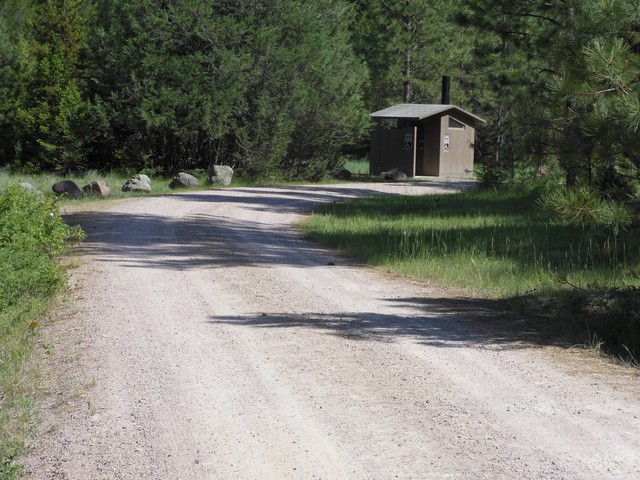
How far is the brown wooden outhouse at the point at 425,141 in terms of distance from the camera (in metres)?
37.5

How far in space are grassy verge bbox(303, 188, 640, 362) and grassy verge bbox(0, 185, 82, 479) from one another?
5054 mm

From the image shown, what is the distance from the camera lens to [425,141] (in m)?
38.3

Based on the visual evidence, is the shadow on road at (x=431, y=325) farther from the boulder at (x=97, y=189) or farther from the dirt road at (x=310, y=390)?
the boulder at (x=97, y=189)

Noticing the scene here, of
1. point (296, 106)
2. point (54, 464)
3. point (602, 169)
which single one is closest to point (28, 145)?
point (296, 106)

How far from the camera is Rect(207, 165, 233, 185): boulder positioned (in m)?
30.6

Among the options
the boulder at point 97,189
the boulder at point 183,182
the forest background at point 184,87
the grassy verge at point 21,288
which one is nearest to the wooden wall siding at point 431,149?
the forest background at point 184,87

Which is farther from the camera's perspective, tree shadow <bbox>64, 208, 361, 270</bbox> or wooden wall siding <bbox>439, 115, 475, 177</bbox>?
wooden wall siding <bbox>439, 115, 475, 177</bbox>

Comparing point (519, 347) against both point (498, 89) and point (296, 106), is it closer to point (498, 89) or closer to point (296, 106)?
point (498, 89)

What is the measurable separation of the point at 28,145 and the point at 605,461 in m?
31.7

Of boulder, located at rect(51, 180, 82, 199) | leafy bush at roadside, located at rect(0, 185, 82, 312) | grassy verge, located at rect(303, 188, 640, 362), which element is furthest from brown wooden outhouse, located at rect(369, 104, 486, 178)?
leafy bush at roadside, located at rect(0, 185, 82, 312)

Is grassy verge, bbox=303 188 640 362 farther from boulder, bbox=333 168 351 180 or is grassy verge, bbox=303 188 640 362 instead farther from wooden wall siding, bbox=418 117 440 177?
wooden wall siding, bbox=418 117 440 177

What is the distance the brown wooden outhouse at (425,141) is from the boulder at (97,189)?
51.0 ft

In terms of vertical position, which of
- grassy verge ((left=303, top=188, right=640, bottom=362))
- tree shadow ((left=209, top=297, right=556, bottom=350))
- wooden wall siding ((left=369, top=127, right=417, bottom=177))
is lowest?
tree shadow ((left=209, top=297, right=556, bottom=350))

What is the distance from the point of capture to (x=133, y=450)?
17.7 ft
